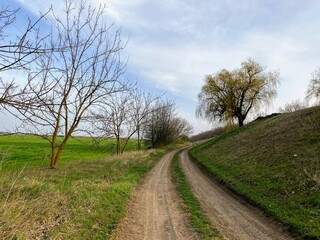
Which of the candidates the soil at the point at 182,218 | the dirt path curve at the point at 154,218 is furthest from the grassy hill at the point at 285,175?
the dirt path curve at the point at 154,218

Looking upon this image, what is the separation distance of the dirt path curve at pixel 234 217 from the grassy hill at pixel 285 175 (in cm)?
46

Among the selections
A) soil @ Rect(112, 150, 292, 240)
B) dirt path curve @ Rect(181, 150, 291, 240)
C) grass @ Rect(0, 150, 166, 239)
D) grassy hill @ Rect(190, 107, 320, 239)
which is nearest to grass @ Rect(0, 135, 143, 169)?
grass @ Rect(0, 150, 166, 239)

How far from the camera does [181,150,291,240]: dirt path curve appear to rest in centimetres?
771

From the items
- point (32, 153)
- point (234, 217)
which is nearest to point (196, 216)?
point (234, 217)

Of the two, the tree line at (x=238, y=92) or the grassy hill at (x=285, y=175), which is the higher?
the tree line at (x=238, y=92)

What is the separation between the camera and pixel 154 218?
8.76 m

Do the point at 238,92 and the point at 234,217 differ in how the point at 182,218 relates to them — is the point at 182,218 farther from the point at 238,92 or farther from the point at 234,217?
the point at 238,92

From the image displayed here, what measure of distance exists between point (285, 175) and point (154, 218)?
7300 millimetres

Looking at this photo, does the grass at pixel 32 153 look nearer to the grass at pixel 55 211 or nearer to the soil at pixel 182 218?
the grass at pixel 55 211

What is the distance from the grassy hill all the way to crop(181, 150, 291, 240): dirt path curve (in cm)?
46

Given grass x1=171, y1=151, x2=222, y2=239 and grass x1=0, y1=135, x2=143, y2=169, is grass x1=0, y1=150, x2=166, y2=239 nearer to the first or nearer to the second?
grass x1=0, y1=135, x2=143, y2=169

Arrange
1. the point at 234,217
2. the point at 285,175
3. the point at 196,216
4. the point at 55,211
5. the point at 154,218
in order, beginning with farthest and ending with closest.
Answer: the point at 285,175 → the point at 234,217 → the point at 196,216 → the point at 154,218 → the point at 55,211

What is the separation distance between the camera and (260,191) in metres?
12.0

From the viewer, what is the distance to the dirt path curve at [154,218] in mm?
7262
